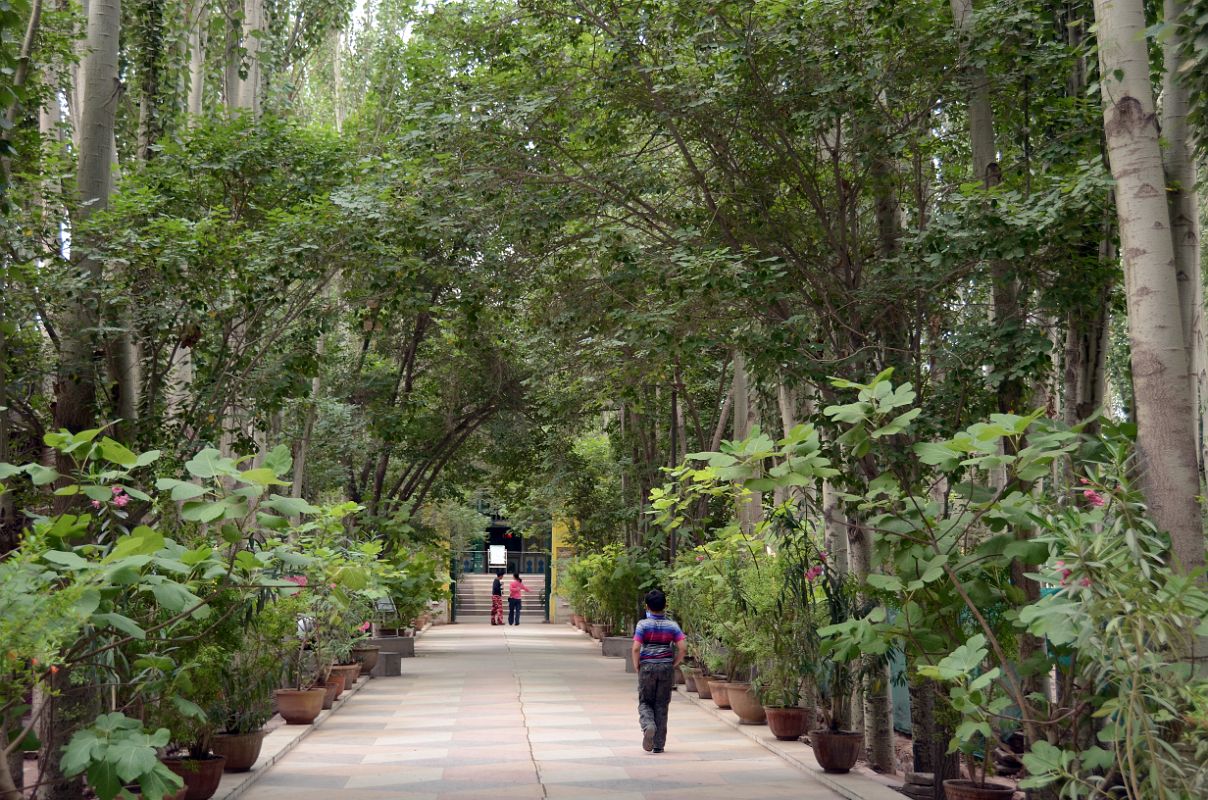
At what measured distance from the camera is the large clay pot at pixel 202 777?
8.43 meters

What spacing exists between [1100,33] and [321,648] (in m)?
11.6

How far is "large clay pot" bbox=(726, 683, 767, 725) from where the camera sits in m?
13.8

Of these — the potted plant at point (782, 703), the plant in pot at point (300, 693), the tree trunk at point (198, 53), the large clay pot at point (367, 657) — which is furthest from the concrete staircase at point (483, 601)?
the potted plant at point (782, 703)

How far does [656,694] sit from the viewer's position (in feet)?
38.3

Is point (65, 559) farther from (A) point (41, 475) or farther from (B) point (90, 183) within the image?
(B) point (90, 183)

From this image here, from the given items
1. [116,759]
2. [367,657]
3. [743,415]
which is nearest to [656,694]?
[116,759]

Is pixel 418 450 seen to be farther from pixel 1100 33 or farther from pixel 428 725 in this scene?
pixel 1100 33

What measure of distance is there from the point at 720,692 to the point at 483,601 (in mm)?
39829

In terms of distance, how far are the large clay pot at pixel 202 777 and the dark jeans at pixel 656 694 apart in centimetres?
425

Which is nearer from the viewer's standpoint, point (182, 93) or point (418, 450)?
point (182, 93)

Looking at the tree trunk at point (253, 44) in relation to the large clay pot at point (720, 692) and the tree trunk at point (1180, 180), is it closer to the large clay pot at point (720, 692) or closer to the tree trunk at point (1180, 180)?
the large clay pot at point (720, 692)

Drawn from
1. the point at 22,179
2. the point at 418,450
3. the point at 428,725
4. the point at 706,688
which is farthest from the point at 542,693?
the point at 22,179

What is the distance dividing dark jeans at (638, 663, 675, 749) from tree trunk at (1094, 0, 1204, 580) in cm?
660

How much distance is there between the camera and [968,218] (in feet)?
29.1
